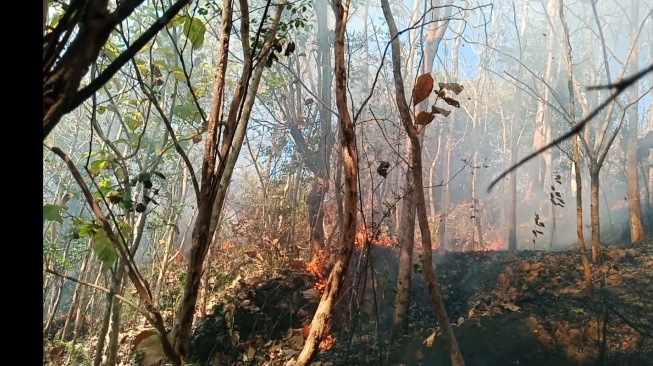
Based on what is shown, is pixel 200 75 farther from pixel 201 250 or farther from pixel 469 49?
pixel 469 49

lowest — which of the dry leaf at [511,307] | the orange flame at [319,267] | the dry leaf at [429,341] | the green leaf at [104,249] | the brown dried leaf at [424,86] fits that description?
the dry leaf at [429,341]

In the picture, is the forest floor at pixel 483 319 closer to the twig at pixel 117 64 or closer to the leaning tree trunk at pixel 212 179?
the leaning tree trunk at pixel 212 179

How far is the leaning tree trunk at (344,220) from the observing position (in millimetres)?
1461

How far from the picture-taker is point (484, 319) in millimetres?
3391

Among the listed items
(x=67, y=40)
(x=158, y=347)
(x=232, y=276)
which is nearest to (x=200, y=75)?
(x=232, y=276)

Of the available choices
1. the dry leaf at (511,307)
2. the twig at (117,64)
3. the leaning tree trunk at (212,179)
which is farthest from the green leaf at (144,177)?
the dry leaf at (511,307)

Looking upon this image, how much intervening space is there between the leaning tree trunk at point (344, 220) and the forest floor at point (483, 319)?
1006mm

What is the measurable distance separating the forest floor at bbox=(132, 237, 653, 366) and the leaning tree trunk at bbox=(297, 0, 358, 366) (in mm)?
1006

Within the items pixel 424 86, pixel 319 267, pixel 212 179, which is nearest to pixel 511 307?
pixel 319 267

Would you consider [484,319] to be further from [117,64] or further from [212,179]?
[117,64]

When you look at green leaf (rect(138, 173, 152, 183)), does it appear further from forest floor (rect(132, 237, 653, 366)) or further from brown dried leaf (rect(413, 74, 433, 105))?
forest floor (rect(132, 237, 653, 366))

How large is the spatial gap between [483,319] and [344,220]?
2.31 m

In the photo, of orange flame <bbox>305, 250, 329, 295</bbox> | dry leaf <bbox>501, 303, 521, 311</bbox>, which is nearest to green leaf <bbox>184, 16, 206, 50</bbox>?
orange flame <bbox>305, 250, 329, 295</bbox>
